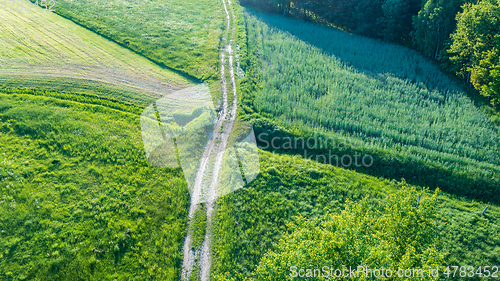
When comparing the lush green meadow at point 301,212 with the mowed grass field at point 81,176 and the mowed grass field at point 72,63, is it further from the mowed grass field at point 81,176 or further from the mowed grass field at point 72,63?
the mowed grass field at point 72,63

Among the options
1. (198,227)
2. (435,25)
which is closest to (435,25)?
(435,25)

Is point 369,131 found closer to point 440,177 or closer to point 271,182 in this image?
point 440,177

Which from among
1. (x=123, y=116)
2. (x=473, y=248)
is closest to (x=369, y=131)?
(x=473, y=248)

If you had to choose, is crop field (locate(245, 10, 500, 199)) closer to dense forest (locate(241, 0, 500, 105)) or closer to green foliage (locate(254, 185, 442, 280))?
dense forest (locate(241, 0, 500, 105))

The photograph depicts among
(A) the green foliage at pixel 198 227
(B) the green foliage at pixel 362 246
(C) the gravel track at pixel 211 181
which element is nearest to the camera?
(B) the green foliage at pixel 362 246

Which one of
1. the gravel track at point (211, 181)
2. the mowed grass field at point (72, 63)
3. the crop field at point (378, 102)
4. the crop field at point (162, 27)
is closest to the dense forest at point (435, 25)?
the crop field at point (378, 102)

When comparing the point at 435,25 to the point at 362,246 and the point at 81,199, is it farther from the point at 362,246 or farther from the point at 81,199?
the point at 81,199
